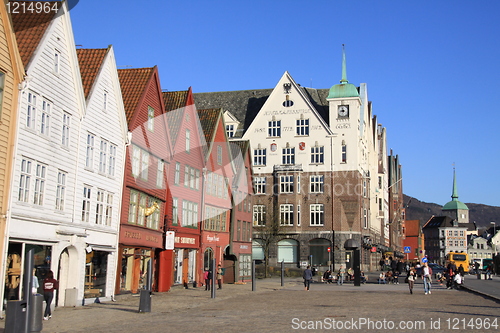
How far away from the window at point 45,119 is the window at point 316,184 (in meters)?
50.4

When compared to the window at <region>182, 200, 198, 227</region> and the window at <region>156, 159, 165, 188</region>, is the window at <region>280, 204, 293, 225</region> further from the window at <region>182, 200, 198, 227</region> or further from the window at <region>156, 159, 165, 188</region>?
the window at <region>156, 159, 165, 188</region>

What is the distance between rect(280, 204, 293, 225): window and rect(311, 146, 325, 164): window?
20.3 feet

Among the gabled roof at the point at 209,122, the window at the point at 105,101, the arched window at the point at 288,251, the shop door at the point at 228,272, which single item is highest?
the gabled roof at the point at 209,122

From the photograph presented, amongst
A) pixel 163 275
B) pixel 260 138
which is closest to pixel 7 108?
pixel 163 275

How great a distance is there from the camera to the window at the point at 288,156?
72.2m

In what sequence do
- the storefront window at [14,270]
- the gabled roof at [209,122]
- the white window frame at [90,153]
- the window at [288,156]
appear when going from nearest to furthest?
the storefront window at [14,270]
the white window frame at [90,153]
the gabled roof at [209,122]
the window at [288,156]

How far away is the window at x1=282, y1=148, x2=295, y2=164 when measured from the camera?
7219 cm

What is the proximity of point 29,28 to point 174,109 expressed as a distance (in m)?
15.7

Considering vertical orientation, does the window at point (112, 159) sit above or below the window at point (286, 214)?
below

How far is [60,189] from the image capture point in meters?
24.5

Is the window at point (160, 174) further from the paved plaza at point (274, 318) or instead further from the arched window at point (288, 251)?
the arched window at point (288, 251)

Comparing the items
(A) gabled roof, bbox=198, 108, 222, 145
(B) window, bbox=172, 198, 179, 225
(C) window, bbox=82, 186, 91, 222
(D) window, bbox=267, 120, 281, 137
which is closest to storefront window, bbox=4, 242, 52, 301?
(C) window, bbox=82, 186, 91, 222

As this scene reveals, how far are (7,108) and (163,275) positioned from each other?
54.6 ft

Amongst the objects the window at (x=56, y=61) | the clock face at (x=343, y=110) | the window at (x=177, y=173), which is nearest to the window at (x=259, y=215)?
the clock face at (x=343, y=110)
